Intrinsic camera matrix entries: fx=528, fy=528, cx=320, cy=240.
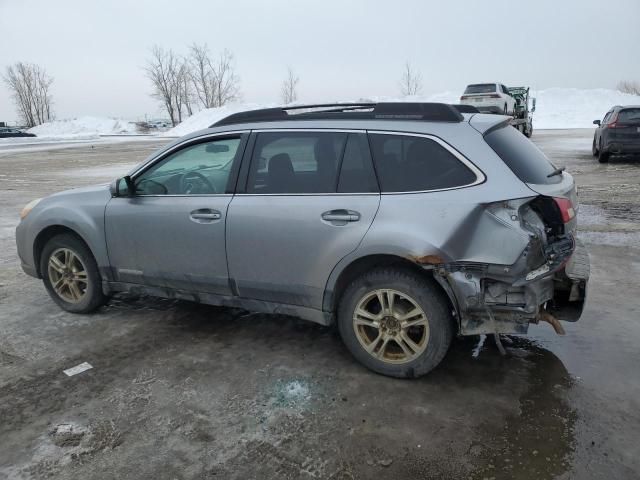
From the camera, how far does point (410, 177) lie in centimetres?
339

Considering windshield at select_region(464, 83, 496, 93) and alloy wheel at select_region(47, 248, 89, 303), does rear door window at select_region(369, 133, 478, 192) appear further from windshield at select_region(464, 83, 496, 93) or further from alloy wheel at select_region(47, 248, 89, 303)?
windshield at select_region(464, 83, 496, 93)

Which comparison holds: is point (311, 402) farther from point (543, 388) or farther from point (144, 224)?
point (144, 224)

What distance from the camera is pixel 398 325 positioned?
11.2 ft

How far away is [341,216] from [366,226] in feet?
0.63

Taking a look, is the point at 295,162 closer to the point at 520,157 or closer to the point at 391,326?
the point at 391,326

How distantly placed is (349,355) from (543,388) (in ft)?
4.30

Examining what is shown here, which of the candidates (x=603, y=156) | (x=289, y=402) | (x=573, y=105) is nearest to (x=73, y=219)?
(x=289, y=402)

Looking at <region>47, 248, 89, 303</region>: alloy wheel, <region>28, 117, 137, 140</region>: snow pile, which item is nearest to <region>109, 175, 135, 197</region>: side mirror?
<region>47, 248, 89, 303</region>: alloy wheel

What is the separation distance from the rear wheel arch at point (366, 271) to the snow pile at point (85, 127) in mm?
72572

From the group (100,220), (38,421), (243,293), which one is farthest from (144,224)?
(38,421)

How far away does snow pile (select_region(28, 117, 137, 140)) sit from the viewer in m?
71.2

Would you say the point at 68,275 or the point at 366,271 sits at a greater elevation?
the point at 366,271

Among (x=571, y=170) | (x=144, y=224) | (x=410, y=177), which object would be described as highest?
(x=410, y=177)

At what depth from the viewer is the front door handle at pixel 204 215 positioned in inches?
153
